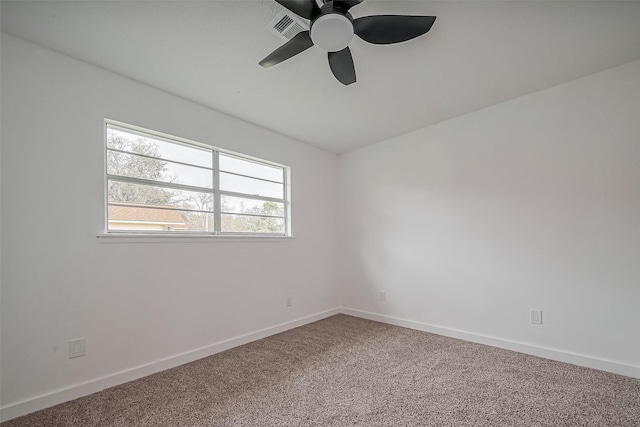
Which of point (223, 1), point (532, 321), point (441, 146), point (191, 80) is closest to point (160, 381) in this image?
point (191, 80)

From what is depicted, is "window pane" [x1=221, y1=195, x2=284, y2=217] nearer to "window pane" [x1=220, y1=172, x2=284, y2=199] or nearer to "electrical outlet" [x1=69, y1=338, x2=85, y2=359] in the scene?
"window pane" [x1=220, y1=172, x2=284, y2=199]

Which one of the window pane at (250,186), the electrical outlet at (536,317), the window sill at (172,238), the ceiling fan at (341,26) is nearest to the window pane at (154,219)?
the window sill at (172,238)

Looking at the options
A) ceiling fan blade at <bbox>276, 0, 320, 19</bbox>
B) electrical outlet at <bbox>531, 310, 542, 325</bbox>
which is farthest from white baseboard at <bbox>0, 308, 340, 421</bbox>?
ceiling fan blade at <bbox>276, 0, 320, 19</bbox>

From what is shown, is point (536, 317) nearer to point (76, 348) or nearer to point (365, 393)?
point (365, 393)

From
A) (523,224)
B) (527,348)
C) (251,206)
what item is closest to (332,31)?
(251,206)

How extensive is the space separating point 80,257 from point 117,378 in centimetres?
94

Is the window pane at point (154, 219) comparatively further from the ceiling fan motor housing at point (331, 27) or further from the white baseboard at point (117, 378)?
the ceiling fan motor housing at point (331, 27)

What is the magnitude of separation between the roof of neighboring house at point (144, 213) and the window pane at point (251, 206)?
0.51m

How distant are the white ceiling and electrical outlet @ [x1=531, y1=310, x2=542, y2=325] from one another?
2024 mm

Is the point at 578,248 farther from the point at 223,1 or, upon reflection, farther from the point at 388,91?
the point at 223,1

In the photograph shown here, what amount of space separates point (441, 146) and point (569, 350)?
2238 millimetres

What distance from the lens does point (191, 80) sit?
2.42 m

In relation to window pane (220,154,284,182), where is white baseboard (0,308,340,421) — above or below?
below

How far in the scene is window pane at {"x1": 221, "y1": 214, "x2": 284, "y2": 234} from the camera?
313 centimetres
